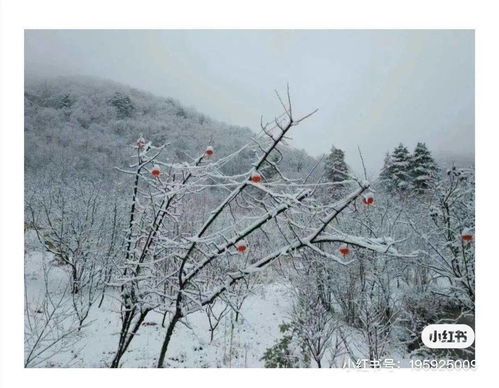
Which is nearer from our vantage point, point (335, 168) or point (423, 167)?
point (335, 168)

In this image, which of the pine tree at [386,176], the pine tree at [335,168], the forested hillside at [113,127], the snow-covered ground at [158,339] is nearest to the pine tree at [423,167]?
the pine tree at [386,176]

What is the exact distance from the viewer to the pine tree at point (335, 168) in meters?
2.95

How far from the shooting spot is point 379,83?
11.1ft

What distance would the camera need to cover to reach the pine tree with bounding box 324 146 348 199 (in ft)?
9.68

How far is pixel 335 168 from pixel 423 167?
1.28 meters

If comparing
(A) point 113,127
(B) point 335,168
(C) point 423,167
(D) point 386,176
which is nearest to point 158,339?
(A) point 113,127

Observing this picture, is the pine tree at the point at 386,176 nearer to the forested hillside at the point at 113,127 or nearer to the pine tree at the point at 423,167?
the pine tree at the point at 423,167

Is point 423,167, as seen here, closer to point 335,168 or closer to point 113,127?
point 335,168

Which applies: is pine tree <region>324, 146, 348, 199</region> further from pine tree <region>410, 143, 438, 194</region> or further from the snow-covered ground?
the snow-covered ground

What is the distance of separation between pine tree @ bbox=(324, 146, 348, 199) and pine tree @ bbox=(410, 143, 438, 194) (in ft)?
2.93

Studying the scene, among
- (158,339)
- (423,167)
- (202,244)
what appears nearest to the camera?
(202,244)

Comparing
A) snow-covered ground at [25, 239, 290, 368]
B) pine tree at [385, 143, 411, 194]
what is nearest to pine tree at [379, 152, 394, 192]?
pine tree at [385, 143, 411, 194]

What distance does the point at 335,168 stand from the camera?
3.04 metres
